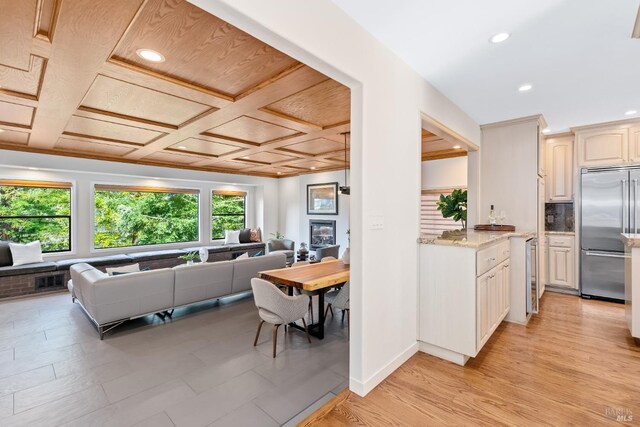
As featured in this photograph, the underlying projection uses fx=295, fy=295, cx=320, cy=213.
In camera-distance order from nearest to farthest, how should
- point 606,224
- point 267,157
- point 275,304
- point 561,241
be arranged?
point 275,304 → point 606,224 → point 561,241 → point 267,157

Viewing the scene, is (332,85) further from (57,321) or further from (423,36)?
(57,321)

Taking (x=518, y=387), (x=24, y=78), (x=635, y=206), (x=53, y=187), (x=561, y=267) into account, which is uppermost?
(x=24, y=78)

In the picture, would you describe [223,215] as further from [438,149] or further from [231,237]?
[438,149]

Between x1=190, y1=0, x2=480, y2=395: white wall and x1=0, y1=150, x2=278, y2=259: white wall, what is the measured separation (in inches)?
234

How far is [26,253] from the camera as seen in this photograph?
5039 mm

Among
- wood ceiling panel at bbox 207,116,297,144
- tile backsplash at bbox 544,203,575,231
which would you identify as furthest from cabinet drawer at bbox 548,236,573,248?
wood ceiling panel at bbox 207,116,297,144

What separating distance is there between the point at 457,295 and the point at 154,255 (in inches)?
233

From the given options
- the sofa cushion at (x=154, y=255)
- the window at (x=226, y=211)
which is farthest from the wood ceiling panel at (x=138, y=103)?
the window at (x=226, y=211)

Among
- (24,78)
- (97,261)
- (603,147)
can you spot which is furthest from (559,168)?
(97,261)

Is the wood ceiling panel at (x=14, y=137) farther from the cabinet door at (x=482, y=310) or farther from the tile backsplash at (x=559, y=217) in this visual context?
the tile backsplash at (x=559, y=217)

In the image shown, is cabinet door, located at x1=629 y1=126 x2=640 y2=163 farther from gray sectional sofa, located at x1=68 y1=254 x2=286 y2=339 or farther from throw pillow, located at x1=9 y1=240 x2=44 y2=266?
throw pillow, located at x1=9 y1=240 x2=44 y2=266

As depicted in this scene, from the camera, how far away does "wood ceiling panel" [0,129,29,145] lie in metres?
4.07

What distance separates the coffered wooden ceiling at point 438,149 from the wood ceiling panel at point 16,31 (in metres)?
4.32

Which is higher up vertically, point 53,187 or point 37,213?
point 53,187
